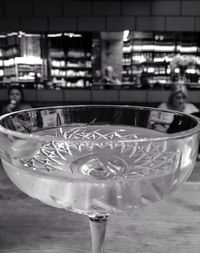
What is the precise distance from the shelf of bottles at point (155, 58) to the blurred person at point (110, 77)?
0.34 ft

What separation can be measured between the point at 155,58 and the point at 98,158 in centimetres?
378

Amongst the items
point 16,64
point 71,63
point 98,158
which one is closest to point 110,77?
point 71,63

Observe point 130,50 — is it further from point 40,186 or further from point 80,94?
point 40,186

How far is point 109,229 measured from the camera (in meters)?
0.62

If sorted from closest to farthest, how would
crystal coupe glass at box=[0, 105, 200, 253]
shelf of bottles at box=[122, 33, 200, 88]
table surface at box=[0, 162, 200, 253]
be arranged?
crystal coupe glass at box=[0, 105, 200, 253]
table surface at box=[0, 162, 200, 253]
shelf of bottles at box=[122, 33, 200, 88]

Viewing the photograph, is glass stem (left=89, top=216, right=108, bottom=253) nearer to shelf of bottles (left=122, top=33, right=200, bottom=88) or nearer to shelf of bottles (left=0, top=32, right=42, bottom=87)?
shelf of bottles (left=122, top=33, right=200, bottom=88)

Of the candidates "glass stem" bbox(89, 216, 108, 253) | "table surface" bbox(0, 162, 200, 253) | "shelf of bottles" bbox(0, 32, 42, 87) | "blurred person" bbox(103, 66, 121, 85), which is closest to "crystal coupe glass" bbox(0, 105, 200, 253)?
"glass stem" bbox(89, 216, 108, 253)

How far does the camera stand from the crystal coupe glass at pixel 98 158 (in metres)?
0.34

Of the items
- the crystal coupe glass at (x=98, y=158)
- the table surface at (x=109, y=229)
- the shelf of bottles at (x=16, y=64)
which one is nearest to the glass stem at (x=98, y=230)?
the crystal coupe glass at (x=98, y=158)

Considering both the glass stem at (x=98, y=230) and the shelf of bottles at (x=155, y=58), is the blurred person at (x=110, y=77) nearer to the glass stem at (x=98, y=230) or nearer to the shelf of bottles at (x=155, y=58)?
the shelf of bottles at (x=155, y=58)

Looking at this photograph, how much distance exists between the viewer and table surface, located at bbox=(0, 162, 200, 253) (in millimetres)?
564

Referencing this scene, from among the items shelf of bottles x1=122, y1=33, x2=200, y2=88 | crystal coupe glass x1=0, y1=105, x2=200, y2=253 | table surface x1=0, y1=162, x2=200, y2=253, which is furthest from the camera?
shelf of bottles x1=122, y1=33, x2=200, y2=88

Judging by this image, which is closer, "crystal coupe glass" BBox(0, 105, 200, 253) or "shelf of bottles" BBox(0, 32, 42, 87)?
"crystal coupe glass" BBox(0, 105, 200, 253)

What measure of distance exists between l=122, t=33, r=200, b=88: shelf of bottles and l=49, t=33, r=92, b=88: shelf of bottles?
1.58 feet
